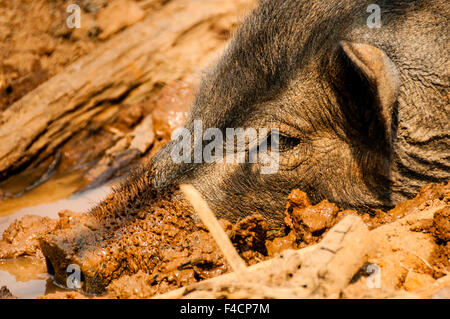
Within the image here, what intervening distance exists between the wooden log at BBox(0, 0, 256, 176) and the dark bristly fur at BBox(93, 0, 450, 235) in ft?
7.12

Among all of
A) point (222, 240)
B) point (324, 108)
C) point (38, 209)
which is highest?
point (324, 108)

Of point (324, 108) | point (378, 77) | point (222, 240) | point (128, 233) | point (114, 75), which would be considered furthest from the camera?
point (114, 75)

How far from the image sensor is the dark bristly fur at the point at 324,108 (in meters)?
2.43

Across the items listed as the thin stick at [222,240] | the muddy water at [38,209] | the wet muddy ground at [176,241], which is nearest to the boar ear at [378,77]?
the wet muddy ground at [176,241]

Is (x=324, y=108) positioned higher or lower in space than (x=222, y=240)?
higher

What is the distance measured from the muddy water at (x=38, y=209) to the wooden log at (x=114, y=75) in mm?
403

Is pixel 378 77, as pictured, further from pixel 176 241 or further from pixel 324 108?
pixel 176 241

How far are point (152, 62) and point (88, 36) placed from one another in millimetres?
652

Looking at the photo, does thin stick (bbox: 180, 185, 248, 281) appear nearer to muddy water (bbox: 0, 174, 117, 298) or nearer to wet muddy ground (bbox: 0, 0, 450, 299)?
wet muddy ground (bbox: 0, 0, 450, 299)

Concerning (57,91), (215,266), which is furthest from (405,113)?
(57,91)

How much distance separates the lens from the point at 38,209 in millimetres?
3869

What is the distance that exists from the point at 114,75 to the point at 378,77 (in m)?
3.18

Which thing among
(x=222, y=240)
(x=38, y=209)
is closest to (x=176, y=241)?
(x=222, y=240)

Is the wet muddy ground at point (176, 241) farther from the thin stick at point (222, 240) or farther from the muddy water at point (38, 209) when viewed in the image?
the thin stick at point (222, 240)
